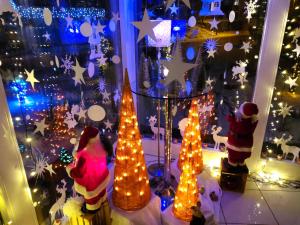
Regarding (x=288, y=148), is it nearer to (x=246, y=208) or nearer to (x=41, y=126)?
(x=246, y=208)

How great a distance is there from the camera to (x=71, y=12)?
6.98 feet

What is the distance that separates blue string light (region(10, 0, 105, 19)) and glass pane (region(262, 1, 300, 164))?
1785mm

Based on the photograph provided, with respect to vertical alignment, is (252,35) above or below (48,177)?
above

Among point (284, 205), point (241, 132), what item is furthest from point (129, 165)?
point (284, 205)

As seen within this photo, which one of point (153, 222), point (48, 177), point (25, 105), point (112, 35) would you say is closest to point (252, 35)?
point (112, 35)

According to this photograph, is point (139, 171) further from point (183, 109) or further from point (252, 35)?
point (252, 35)

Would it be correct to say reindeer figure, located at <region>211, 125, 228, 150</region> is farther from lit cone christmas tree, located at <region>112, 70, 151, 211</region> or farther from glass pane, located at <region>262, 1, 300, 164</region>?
lit cone christmas tree, located at <region>112, 70, 151, 211</region>

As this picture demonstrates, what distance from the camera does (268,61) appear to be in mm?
2494

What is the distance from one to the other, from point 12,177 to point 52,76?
2.65 ft

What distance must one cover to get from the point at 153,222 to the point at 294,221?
1.30 m

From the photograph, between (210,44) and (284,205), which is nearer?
(284,205)

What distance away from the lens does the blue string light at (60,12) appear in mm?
1704

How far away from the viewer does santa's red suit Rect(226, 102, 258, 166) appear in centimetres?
237

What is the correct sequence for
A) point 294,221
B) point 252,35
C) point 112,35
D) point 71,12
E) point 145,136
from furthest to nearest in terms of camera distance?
point 145,136 → point 112,35 → point 252,35 → point 294,221 → point 71,12
